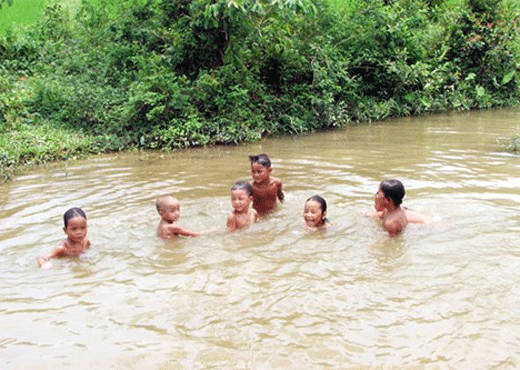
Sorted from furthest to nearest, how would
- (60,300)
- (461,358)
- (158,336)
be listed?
(60,300) < (158,336) < (461,358)

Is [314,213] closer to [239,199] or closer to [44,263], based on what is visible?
[239,199]

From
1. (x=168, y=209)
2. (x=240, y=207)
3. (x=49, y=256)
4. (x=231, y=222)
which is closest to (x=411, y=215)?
(x=240, y=207)

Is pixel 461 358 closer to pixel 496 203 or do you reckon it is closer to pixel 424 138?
pixel 496 203

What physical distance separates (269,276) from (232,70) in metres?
7.36

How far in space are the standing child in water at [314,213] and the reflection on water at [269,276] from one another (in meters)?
0.12

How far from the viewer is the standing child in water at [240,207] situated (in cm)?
661

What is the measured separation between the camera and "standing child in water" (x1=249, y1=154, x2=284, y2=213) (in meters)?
7.01

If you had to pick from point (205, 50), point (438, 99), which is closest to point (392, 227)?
point (205, 50)

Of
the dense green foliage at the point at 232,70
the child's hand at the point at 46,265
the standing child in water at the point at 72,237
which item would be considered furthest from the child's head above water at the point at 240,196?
the dense green foliage at the point at 232,70

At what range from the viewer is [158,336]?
434cm

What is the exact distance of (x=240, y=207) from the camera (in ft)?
21.9

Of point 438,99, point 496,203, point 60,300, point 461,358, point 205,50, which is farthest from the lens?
point 438,99

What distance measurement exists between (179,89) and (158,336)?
778 cm

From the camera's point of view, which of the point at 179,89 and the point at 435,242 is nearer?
the point at 435,242
